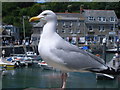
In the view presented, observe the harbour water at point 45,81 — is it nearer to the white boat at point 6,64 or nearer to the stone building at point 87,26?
the white boat at point 6,64

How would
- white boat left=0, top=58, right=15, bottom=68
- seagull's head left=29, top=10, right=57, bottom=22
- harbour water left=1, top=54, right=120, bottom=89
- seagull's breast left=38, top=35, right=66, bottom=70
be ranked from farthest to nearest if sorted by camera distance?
white boat left=0, top=58, right=15, bottom=68
harbour water left=1, top=54, right=120, bottom=89
seagull's head left=29, top=10, right=57, bottom=22
seagull's breast left=38, top=35, right=66, bottom=70

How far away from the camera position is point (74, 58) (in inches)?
143

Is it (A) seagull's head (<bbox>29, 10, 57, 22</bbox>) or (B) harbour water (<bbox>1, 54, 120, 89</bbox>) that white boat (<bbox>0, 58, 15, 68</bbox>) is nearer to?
(B) harbour water (<bbox>1, 54, 120, 89</bbox>)

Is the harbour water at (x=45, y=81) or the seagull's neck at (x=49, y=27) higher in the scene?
the seagull's neck at (x=49, y=27)

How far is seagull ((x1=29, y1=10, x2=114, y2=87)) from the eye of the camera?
11.6 feet

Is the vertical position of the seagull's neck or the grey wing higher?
the seagull's neck

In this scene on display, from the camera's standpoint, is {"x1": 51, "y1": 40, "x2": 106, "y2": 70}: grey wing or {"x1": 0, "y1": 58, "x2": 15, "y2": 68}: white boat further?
{"x1": 0, "y1": 58, "x2": 15, "y2": 68}: white boat

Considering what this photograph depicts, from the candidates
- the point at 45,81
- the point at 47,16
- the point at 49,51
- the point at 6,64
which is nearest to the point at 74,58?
the point at 49,51

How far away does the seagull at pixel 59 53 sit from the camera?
3531 millimetres

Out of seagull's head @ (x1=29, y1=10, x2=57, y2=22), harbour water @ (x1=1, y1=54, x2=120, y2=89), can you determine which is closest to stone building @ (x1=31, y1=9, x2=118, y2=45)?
harbour water @ (x1=1, y1=54, x2=120, y2=89)

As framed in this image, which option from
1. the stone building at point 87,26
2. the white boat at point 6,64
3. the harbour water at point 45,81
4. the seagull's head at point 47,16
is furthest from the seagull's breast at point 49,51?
the stone building at point 87,26

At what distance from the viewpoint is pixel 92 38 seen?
40250 mm

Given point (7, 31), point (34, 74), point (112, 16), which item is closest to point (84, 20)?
point (112, 16)

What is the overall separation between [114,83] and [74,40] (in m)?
22.6
